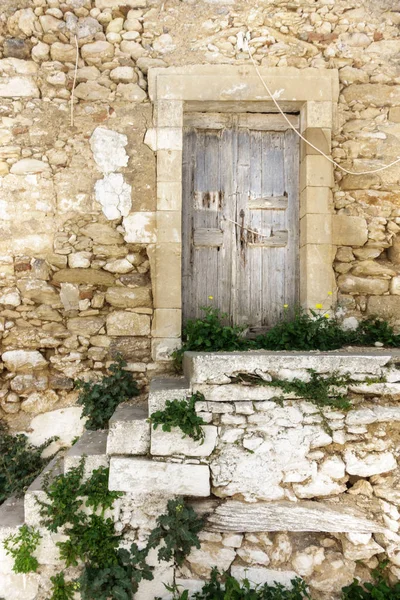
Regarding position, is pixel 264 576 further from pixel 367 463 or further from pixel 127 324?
pixel 127 324

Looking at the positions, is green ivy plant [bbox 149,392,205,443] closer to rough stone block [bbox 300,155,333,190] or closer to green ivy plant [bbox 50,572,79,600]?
green ivy plant [bbox 50,572,79,600]

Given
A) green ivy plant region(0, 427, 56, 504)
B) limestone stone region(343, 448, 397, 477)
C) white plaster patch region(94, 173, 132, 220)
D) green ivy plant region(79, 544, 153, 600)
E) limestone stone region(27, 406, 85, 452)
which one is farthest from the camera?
white plaster patch region(94, 173, 132, 220)

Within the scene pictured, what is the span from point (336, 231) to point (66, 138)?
255 cm

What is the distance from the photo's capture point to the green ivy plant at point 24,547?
265cm

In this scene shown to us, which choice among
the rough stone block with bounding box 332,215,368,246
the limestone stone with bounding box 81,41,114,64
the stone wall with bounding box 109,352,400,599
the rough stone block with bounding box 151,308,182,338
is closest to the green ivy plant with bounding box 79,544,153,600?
the stone wall with bounding box 109,352,400,599

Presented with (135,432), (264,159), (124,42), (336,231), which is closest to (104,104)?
(124,42)

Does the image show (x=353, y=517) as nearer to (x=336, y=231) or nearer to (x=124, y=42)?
(x=336, y=231)

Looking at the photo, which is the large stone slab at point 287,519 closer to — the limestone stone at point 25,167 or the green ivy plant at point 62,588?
the green ivy plant at point 62,588

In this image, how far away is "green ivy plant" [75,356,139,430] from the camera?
3.39 m

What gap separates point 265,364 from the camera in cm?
275

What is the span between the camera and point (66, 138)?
12.1ft

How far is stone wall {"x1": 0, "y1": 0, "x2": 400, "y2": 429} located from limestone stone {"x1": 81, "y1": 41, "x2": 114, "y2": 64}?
0.04 feet

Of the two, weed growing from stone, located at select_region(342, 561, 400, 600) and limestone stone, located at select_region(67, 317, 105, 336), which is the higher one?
limestone stone, located at select_region(67, 317, 105, 336)

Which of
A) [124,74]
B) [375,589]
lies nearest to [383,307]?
[375,589]
